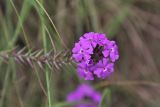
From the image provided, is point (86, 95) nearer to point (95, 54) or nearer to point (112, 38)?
point (112, 38)

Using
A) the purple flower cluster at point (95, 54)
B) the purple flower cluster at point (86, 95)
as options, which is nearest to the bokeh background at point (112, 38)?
the purple flower cluster at point (86, 95)

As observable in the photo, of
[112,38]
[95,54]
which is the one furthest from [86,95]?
[95,54]

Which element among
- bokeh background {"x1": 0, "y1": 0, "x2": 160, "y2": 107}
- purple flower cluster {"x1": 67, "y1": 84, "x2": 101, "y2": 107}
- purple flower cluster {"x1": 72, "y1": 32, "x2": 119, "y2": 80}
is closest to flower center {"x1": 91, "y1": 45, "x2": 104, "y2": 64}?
purple flower cluster {"x1": 72, "y1": 32, "x2": 119, "y2": 80}

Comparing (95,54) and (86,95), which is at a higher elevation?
(95,54)

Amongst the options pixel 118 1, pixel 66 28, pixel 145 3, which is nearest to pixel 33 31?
pixel 66 28

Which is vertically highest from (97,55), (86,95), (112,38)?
(97,55)
